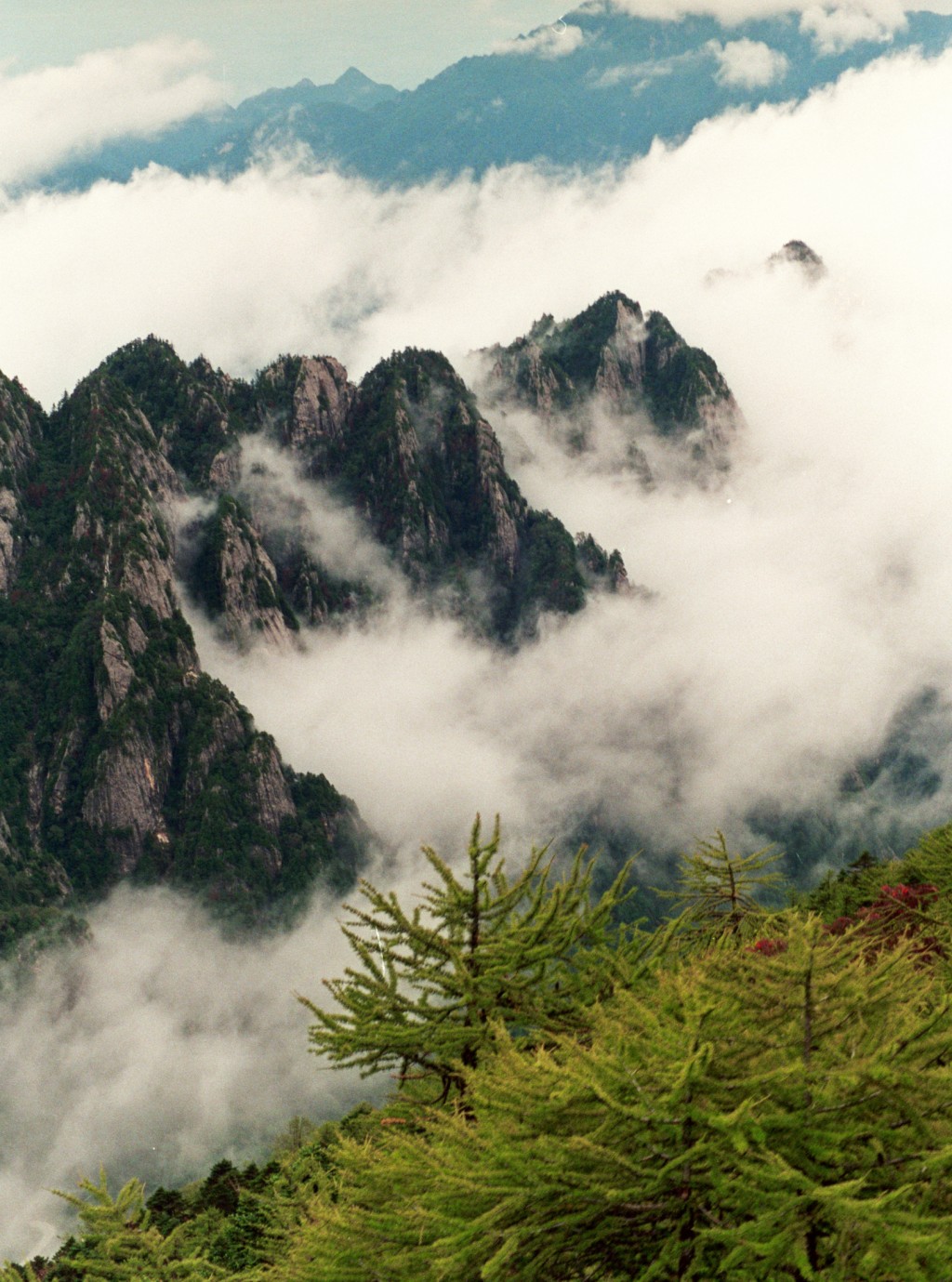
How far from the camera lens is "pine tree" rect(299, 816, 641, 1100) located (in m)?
23.2

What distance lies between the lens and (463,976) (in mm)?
23297

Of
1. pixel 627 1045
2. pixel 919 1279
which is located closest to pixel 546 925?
pixel 627 1045

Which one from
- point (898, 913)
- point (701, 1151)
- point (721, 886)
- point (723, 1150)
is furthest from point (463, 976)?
point (898, 913)

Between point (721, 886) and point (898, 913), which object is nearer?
point (721, 886)

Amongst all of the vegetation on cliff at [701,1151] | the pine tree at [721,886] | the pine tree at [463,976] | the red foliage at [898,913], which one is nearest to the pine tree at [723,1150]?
the vegetation on cliff at [701,1151]

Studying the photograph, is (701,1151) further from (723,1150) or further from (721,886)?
(721,886)

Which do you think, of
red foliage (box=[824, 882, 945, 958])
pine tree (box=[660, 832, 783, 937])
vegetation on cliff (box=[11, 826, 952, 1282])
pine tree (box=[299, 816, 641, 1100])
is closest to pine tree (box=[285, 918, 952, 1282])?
vegetation on cliff (box=[11, 826, 952, 1282])

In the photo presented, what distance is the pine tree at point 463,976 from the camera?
76.0 ft

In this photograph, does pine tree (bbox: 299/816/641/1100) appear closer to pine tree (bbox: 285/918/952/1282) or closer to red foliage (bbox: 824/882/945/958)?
pine tree (bbox: 285/918/952/1282)

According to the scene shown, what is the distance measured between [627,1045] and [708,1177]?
1.95 metres

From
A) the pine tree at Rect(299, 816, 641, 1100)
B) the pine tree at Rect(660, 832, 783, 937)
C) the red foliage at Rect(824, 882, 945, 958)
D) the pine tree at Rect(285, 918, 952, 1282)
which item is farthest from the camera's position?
the red foliage at Rect(824, 882, 945, 958)

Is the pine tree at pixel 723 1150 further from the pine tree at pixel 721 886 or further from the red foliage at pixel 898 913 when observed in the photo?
the red foliage at pixel 898 913

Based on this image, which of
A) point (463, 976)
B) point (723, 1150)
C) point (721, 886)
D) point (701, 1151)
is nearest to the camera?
point (701, 1151)

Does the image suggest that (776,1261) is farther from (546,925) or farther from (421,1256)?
(546,925)
